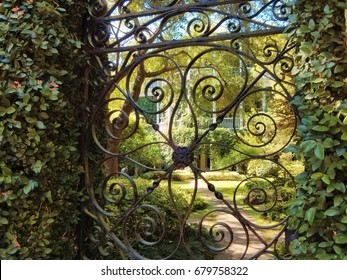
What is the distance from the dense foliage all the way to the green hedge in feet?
3.59

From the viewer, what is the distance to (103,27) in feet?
6.00

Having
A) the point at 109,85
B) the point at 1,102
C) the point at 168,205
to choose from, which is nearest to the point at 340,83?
the point at 109,85

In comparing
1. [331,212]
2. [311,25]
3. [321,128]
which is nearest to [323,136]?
[321,128]

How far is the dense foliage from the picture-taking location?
1127 millimetres

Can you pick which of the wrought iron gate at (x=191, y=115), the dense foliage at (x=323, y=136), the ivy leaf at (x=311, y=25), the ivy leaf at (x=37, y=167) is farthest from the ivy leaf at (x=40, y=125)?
the ivy leaf at (x=311, y=25)

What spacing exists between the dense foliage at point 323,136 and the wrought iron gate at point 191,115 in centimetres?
22

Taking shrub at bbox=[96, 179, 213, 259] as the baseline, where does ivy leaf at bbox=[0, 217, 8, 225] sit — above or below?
above

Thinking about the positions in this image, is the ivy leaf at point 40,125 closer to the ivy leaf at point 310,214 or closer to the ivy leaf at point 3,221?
the ivy leaf at point 3,221

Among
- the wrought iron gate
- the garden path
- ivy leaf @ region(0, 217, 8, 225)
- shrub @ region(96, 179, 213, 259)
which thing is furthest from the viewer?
the garden path

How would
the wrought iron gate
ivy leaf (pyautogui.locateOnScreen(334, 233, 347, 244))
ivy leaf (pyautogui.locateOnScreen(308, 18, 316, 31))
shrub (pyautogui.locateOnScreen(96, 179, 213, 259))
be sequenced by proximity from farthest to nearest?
shrub (pyautogui.locateOnScreen(96, 179, 213, 259)) < the wrought iron gate < ivy leaf (pyautogui.locateOnScreen(308, 18, 316, 31)) < ivy leaf (pyautogui.locateOnScreen(334, 233, 347, 244))

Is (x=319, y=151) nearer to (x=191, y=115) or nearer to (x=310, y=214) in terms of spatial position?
(x=310, y=214)

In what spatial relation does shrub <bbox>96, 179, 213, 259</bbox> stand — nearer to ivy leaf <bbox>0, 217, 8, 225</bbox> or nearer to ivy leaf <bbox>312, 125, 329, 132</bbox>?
ivy leaf <bbox>0, 217, 8, 225</bbox>

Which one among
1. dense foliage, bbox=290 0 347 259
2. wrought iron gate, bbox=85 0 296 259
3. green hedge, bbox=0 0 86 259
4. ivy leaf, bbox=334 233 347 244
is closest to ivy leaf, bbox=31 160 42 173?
green hedge, bbox=0 0 86 259

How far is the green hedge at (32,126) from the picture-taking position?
1378mm
